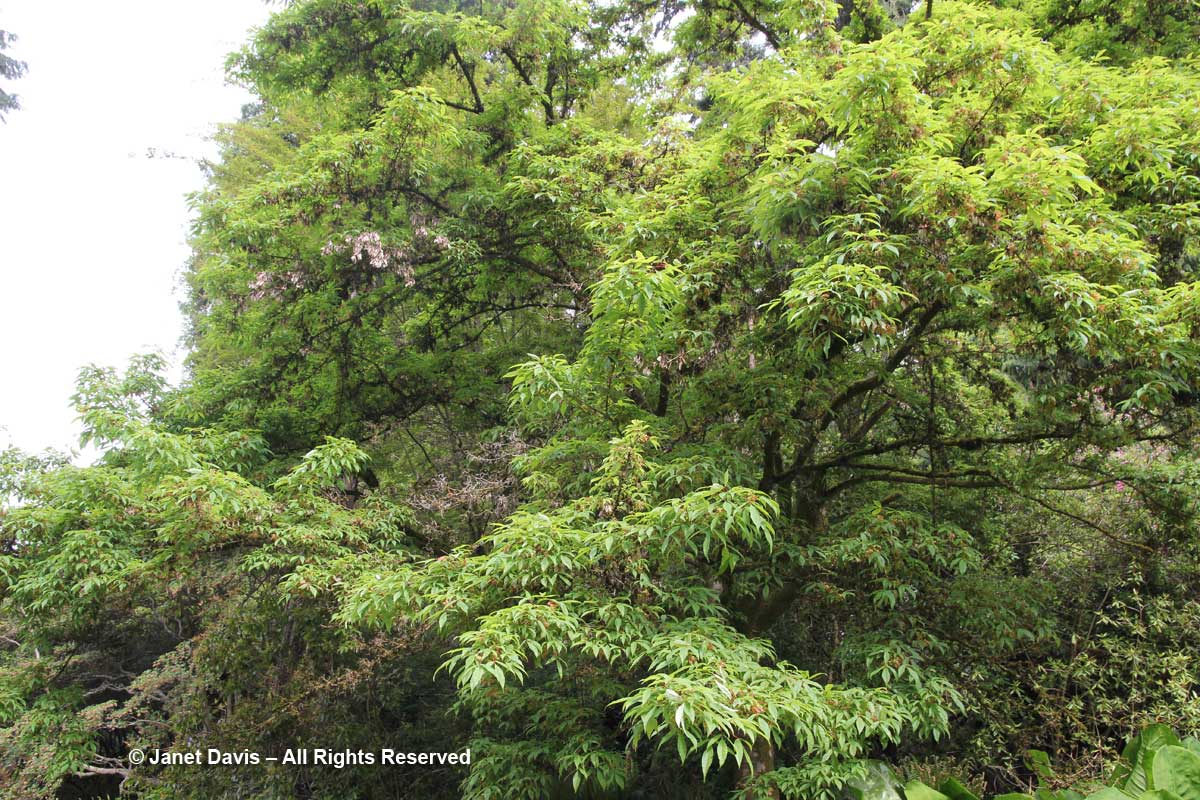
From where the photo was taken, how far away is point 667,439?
4602mm

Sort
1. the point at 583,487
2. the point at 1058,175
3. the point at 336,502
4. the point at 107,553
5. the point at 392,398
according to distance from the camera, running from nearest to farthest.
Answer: the point at 1058,175, the point at 583,487, the point at 107,553, the point at 336,502, the point at 392,398

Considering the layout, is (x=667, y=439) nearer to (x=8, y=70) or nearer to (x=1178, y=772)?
(x=1178, y=772)

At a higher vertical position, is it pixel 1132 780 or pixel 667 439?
pixel 667 439

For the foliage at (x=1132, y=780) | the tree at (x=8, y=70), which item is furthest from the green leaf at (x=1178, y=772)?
the tree at (x=8, y=70)

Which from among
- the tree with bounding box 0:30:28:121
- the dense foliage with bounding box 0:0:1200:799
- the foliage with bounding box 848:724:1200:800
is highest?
the tree with bounding box 0:30:28:121

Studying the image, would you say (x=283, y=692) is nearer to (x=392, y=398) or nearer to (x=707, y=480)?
(x=392, y=398)

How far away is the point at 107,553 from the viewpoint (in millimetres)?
4934

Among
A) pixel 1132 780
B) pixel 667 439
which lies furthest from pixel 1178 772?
pixel 667 439

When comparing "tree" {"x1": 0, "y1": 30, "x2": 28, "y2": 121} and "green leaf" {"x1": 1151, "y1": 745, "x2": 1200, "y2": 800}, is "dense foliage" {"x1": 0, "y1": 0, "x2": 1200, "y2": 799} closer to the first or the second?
"green leaf" {"x1": 1151, "y1": 745, "x2": 1200, "y2": 800}

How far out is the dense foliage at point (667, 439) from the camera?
351 centimetres

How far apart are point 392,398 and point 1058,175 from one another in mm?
5743

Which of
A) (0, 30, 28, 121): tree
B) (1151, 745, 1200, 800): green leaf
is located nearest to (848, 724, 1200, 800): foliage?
(1151, 745, 1200, 800): green leaf

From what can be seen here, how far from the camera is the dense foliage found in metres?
3.51

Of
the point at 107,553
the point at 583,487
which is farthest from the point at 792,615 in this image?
the point at 107,553
